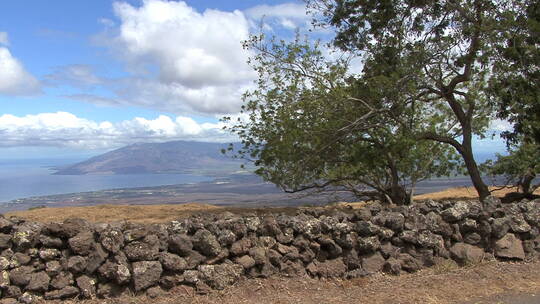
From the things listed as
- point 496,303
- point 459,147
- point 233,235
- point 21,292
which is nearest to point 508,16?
point 459,147

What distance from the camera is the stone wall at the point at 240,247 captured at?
21.6 feet

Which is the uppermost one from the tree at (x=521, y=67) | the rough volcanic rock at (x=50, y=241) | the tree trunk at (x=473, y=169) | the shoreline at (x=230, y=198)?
the tree at (x=521, y=67)

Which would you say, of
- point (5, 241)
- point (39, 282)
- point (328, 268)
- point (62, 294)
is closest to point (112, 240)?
point (62, 294)

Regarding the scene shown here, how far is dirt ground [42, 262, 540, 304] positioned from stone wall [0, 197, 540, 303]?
0.18m

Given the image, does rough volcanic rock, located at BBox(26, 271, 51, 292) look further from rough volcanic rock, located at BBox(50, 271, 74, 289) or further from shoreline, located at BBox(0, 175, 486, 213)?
shoreline, located at BBox(0, 175, 486, 213)

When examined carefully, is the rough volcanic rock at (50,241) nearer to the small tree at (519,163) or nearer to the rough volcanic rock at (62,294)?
the rough volcanic rock at (62,294)

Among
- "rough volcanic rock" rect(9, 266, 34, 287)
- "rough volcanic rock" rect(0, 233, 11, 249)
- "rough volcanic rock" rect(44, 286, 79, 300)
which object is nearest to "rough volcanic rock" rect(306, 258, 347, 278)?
"rough volcanic rock" rect(44, 286, 79, 300)

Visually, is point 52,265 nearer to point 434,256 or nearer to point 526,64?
point 434,256

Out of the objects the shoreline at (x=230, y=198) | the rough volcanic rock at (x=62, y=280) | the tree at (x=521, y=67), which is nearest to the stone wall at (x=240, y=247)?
the rough volcanic rock at (x=62, y=280)

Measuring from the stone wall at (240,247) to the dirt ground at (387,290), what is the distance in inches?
6.9

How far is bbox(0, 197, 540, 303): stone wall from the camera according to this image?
659cm

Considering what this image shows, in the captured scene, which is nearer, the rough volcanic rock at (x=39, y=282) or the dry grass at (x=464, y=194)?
the rough volcanic rock at (x=39, y=282)

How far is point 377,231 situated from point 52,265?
17.7 feet

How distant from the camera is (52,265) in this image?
6.57 meters
